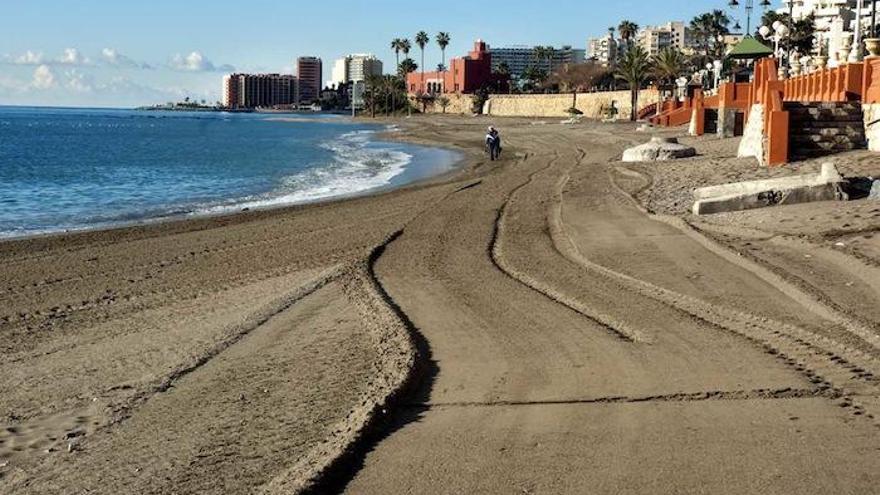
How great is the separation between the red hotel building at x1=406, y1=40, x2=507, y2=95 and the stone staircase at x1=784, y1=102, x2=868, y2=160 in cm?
12808

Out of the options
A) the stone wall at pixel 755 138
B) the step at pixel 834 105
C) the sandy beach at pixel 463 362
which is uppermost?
the step at pixel 834 105

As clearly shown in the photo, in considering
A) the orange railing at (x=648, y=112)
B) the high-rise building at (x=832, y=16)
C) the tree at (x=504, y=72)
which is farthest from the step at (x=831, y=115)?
the tree at (x=504, y=72)

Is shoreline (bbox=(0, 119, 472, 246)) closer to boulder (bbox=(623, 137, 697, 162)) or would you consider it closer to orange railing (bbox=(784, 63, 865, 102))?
boulder (bbox=(623, 137, 697, 162))

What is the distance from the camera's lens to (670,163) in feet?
82.3

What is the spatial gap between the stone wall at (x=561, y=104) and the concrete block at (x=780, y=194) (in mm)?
71880

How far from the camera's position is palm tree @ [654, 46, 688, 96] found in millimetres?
81569

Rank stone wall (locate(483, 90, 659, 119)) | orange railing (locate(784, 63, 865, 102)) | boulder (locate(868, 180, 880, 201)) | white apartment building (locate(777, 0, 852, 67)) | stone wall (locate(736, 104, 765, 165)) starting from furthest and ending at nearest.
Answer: stone wall (locate(483, 90, 659, 119)) → white apartment building (locate(777, 0, 852, 67)) → stone wall (locate(736, 104, 765, 165)) → orange railing (locate(784, 63, 865, 102)) → boulder (locate(868, 180, 880, 201))

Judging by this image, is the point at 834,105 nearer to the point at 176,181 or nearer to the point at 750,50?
the point at 750,50

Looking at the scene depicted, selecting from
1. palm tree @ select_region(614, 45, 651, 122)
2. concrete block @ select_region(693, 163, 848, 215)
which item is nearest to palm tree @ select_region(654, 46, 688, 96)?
palm tree @ select_region(614, 45, 651, 122)

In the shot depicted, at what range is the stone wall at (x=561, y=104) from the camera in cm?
9219

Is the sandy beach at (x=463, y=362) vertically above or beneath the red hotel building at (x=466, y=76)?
beneath

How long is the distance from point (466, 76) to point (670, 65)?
225 feet

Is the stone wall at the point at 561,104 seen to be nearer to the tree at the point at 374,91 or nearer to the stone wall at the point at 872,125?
the tree at the point at 374,91

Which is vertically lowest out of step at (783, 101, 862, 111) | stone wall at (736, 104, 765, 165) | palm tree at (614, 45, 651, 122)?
stone wall at (736, 104, 765, 165)
